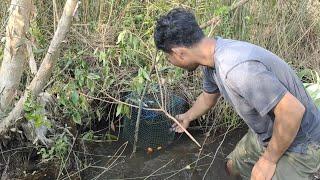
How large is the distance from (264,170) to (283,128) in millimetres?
392

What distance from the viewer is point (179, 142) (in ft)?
13.6

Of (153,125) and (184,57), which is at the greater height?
(184,57)

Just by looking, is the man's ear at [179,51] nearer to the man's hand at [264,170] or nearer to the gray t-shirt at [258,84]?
the gray t-shirt at [258,84]

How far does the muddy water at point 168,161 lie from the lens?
3664mm

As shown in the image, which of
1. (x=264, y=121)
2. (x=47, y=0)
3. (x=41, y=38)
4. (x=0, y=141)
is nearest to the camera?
(x=264, y=121)

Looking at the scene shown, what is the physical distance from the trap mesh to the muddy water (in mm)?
83

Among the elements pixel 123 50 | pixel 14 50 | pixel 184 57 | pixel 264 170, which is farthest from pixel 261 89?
pixel 14 50

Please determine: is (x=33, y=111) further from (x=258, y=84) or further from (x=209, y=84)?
(x=258, y=84)

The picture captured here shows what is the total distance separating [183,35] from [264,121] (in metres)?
0.63

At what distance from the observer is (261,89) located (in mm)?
1982

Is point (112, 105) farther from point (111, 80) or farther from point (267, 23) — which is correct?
point (267, 23)

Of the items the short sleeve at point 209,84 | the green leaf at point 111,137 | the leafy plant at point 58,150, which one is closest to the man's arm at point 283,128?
the short sleeve at point 209,84

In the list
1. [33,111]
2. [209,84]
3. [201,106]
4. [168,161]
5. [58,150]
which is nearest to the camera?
[209,84]

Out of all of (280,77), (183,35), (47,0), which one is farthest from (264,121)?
(47,0)
